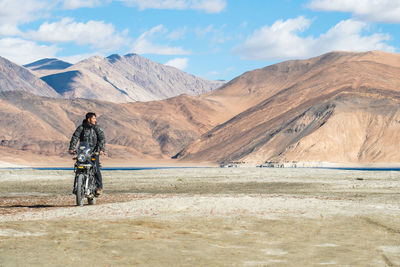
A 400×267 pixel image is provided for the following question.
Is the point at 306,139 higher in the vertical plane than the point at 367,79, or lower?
lower

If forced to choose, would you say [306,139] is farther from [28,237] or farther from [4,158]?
[28,237]

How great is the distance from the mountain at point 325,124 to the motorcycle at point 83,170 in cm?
10272

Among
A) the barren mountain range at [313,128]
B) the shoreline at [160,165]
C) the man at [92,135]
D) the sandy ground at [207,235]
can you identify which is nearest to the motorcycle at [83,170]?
the man at [92,135]

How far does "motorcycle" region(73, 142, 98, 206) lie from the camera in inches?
663

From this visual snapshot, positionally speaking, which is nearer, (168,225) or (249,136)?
(168,225)

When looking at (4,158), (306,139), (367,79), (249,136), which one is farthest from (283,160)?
(4,158)

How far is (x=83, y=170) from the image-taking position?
55.5ft

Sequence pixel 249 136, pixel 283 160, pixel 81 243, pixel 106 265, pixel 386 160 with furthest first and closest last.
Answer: pixel 249 136
pixel 283 160
pixel 386 160
pixel 81 243
pixel 106 265

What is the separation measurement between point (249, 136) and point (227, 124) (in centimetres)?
2709

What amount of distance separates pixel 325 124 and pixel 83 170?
114m

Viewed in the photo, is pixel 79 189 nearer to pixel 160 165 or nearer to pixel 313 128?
pixel 313 128

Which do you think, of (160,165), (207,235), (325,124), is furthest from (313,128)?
(207,235)

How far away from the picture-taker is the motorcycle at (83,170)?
55.2 feet

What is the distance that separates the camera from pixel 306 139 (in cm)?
12494
